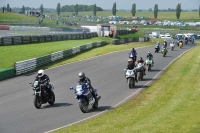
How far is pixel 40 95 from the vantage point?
1883cm

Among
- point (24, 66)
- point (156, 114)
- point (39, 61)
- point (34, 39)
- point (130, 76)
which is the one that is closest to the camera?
point (156, 114)

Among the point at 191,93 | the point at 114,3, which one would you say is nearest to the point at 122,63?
the point at 191,93

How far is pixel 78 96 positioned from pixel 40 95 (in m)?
2.44

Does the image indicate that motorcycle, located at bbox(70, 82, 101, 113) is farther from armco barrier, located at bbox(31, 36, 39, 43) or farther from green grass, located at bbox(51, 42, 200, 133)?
armco barrier, located at bbox(31, 36, 39, 43)

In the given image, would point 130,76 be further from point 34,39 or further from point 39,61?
point 34,39

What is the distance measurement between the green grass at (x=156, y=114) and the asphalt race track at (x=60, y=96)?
0.97 m

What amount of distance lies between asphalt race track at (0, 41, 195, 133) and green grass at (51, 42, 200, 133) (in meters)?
0.97

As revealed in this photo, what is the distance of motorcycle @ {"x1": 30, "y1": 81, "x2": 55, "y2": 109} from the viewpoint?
18422 millimetres

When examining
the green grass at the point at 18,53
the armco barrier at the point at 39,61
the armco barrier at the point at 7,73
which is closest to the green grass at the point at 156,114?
the armco barrier at the point at 7,73

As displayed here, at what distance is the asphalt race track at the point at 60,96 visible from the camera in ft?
51.8

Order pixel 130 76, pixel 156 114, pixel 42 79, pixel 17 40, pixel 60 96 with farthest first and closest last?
pixel 17 40
pixel 130 76
pixel 60 96
pixel 42 79
pixel 156 114

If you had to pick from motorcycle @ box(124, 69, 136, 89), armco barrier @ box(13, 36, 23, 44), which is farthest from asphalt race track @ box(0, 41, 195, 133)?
armco barrier @ box(13, 36, 23, 44)

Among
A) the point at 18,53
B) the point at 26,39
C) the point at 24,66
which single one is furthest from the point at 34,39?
the point at 24,66

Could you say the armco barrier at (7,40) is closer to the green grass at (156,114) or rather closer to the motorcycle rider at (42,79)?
the green grass at (156,114)
